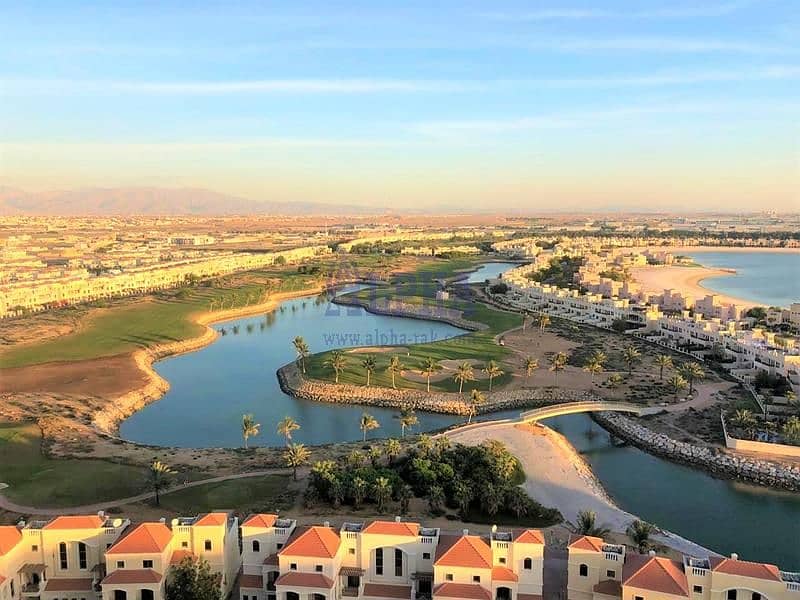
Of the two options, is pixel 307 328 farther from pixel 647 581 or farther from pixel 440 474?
pixel 647 581

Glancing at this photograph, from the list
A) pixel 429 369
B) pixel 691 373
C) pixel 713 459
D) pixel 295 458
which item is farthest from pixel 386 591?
pixel 691 373

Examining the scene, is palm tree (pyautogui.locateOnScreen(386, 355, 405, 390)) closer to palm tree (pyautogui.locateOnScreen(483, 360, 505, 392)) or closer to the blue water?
palm tree (pyautogui.locateOnScreen(483, 360, 505, 392))

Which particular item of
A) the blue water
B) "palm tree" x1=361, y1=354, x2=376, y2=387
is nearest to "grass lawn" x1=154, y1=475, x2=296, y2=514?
"palm tree" x1=361, y1=354, x2=376, y2=387

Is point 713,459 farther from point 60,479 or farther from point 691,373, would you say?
point 60,479

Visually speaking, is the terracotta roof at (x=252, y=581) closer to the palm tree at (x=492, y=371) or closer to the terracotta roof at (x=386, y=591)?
the terracotta roof at (x=386, y=591)

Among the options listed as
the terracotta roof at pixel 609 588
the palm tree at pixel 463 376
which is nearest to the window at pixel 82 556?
the terracotta roof at pixel 609 588

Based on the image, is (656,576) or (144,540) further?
(144,540)

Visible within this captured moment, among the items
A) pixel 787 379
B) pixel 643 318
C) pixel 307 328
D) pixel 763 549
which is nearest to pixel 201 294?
pixel 307 328
